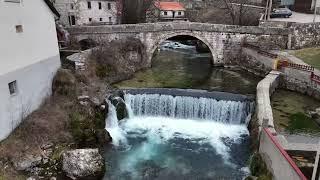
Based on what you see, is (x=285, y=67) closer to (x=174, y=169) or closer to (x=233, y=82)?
(x=233, y=82)

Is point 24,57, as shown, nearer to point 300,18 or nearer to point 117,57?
point 117,57

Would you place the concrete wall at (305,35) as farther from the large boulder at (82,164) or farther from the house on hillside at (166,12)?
the house on hillside at (166,12)

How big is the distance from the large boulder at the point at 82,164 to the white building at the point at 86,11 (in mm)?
22897

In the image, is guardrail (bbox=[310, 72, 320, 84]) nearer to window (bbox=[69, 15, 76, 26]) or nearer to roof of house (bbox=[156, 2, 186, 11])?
window (bbox=[69, 15, 76, 26])

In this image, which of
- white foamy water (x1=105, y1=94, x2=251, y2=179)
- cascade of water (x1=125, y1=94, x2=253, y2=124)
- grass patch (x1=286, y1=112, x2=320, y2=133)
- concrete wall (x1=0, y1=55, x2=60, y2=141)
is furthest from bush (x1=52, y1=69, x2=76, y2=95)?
grass patch (x1=286, y1=112, x2=320, y2=133)

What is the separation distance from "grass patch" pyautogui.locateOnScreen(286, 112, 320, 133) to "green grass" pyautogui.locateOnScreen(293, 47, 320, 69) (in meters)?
7.34

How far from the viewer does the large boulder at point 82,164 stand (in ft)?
46.6

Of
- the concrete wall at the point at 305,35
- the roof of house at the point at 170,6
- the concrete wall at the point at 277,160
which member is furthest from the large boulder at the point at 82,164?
the roof of house at the point at 170,6

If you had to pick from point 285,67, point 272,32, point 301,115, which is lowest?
point 301,115

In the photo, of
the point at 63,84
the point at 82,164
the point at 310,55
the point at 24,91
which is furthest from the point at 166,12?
the point at 82,164

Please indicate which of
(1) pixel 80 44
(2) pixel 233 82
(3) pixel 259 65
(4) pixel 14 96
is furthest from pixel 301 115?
(1) pixel 80 44

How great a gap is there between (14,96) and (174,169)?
8189mm

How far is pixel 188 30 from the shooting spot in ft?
102

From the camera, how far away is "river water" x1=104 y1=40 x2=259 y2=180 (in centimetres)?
1580
